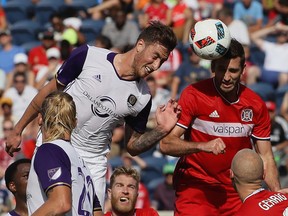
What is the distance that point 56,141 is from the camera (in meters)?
5.84

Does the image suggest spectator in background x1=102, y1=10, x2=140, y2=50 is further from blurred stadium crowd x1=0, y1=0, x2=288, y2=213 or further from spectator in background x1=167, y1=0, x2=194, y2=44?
spectator in background x1=167, y1=0, x2=194, y2=44

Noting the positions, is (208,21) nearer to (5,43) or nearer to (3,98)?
(3,98)

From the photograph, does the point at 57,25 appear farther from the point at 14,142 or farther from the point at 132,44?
the point at 14,142

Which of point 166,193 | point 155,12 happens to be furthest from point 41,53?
point 166,193

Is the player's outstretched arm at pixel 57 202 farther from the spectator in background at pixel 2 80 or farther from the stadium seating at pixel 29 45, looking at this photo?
the stadium seating at pixel 29 45

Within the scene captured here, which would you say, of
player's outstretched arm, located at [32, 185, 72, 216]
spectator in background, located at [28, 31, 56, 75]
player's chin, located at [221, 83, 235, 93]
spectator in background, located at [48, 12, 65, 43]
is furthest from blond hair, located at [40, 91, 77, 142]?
spectator in background, located at [48, 12, 65, 43]

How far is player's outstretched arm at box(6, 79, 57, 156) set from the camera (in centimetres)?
744

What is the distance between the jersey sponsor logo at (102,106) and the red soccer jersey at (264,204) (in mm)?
1668

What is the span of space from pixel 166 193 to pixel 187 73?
313 centimetres

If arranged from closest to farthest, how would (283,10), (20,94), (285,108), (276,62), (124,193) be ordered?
1. (124,193)
2. (285,108)
3. (20,94)
4. (276,62)
5. (283,10)

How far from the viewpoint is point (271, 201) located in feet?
20.5

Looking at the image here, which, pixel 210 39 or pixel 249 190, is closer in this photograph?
pixel 249 190

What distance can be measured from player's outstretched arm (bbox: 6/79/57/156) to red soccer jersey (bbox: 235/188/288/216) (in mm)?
2123

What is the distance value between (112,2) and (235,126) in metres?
10.8
